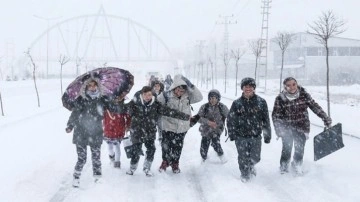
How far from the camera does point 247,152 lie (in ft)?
21.1

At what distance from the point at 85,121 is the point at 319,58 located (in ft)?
195

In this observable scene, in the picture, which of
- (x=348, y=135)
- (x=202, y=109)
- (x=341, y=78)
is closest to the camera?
(x=202, y=109)

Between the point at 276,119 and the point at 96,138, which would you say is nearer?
the point at 96,138

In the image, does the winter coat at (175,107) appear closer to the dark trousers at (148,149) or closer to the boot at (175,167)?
the dark trousers at (148,149)

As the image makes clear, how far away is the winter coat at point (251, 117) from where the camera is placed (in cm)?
641

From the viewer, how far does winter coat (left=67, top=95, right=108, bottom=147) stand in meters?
6.09

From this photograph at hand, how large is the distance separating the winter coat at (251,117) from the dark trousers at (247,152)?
3.3 inches

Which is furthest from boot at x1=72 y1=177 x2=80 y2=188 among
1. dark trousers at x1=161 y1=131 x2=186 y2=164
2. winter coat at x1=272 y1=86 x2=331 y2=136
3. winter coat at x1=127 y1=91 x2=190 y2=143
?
winter coat at x1=272 y1=86 x2=331 y2=136

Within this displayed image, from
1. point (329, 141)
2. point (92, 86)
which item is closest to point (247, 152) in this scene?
point (329, 141)

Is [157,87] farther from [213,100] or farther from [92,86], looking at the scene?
[92,86]

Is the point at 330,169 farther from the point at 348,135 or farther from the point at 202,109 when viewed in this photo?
the point at 348,135

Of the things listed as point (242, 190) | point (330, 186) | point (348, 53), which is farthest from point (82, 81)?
point (348, 53)

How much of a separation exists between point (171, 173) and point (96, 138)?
151 cm

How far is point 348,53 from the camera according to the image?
63.9m
